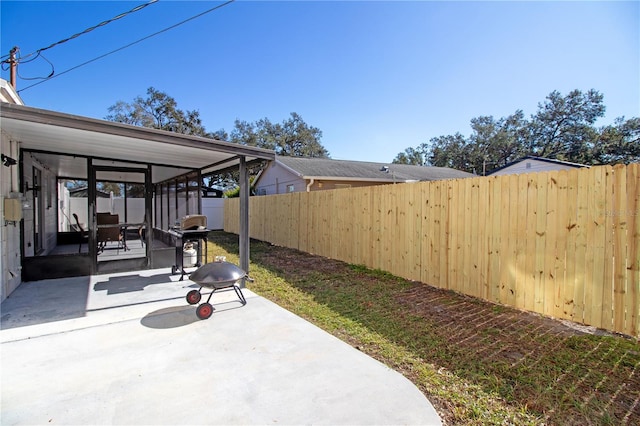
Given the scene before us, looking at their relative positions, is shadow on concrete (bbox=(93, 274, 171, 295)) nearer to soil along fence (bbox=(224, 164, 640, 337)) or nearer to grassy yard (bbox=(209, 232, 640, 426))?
grassy yard (bbox=(209, 232, 640, 426))

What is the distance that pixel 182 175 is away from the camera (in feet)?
25.8

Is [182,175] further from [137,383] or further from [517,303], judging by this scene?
[517,303]

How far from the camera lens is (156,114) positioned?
2453 centimetres

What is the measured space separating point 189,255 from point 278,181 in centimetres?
1128

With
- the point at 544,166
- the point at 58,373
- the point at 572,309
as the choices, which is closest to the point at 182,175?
the point at 58,373

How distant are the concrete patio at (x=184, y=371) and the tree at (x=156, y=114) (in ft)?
76.4

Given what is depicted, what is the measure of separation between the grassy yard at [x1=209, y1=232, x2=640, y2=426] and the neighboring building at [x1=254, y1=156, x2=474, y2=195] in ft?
32.2

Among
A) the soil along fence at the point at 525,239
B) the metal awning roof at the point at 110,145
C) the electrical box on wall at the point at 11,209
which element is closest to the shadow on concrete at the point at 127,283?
the electrical box on wall at the point at 11,209

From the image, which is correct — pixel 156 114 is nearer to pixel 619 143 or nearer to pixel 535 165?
pixel 535 165

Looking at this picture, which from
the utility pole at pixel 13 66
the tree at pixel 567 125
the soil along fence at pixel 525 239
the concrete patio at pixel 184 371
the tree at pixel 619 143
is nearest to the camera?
the concrete patio at pixel 184 371

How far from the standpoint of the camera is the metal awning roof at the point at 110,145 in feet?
11.3

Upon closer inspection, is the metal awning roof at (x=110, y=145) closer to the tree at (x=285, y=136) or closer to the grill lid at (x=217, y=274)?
the grill lid at (x=217, y=274)

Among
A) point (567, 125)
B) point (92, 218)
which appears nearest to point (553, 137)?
point (567, 125)

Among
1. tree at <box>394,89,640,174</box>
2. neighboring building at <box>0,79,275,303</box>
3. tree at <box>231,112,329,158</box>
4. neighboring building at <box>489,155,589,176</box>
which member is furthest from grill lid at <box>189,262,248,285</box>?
tree at <box>231,112,329,158</box>
